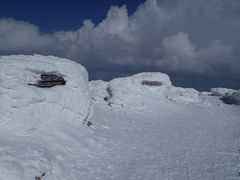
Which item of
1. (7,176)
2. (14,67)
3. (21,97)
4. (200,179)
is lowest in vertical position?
(200,179)

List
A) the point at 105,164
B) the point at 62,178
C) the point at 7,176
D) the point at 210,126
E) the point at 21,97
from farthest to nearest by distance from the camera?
the point at 210,126, the point at 21,97, the point at 105,164, the point at 62,178, the point at 7,176

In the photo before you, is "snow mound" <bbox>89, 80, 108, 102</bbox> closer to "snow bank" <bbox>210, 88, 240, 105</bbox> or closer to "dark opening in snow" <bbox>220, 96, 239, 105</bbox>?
"dark opening in snow" <bbox>220, 96, 239, 105</bbox>

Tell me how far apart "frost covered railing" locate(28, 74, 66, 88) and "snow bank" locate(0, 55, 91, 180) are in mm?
317

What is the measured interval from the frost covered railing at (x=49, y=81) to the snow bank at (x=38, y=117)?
1.04 feet

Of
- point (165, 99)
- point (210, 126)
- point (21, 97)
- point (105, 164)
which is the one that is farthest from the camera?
point (165, 99)

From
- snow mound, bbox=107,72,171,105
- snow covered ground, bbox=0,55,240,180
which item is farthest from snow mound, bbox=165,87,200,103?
snow covered ground, bbox=0,55,240,180

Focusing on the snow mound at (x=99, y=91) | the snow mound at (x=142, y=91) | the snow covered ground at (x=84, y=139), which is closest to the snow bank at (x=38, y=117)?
the snow covered ground at (x=84, y=139)

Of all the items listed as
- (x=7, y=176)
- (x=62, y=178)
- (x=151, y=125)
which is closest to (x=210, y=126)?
(x=151, y=125)

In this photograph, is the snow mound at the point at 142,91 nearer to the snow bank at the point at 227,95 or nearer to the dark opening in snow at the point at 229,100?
the dark opening in snow at the point at 229,100

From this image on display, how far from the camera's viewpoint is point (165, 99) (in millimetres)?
35375

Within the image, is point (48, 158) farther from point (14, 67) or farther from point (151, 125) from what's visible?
point (151, 125)

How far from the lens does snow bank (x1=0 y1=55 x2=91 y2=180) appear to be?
35.1ft

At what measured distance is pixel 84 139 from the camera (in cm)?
1634

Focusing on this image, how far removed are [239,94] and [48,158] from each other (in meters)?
34.3
